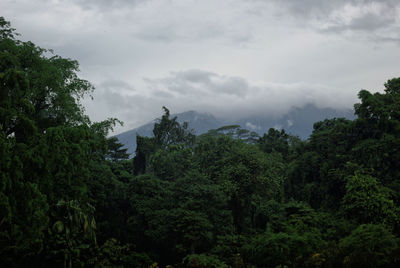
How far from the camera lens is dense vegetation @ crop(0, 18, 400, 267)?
13.1 m

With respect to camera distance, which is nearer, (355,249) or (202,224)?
(355,249)

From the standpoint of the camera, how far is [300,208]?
19.7 meters

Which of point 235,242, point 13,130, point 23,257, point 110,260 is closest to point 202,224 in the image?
point 235,242

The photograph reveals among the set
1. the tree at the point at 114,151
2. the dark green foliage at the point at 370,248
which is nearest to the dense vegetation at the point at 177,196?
the dark green foliage at the point at 370,248

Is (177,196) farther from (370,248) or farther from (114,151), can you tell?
(114,151)

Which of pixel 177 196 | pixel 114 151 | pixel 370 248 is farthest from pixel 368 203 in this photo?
pixel 114 151

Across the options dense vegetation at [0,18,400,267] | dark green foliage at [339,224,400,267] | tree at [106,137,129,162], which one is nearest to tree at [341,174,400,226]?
dense vegetation at [0,18,400,267]

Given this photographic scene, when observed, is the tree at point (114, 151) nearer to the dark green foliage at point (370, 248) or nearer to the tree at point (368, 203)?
the tree at point (368, 203)

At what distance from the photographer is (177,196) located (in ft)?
70.9

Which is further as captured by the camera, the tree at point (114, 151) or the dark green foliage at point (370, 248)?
the tree at point (114, 151)

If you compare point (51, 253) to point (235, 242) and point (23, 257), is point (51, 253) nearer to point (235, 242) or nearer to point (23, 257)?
point (23, 257)

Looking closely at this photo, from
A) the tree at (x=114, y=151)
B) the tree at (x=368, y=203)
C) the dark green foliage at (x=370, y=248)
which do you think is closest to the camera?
the dark green foliage at (x=370, y=248)

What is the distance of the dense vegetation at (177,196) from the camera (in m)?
13.1

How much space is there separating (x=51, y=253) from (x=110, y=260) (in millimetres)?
2849
